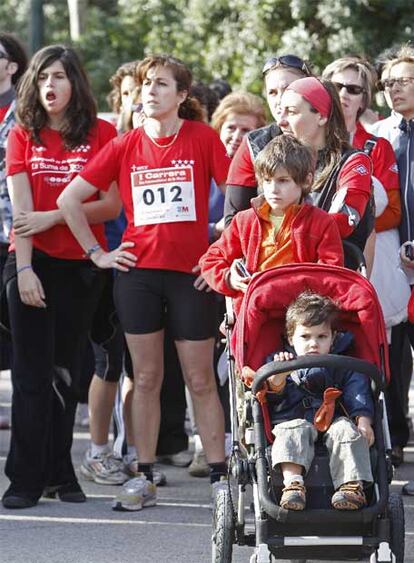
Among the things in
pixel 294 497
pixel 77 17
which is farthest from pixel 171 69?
pixel 77 17

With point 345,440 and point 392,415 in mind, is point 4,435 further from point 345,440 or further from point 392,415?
point 345,440

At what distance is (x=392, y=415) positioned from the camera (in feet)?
29.3

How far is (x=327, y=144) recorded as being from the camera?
6.98 meters

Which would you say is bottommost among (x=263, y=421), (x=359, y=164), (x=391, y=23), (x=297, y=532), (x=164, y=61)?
(x=297, y=532)

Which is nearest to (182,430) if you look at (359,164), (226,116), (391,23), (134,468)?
(134,468)

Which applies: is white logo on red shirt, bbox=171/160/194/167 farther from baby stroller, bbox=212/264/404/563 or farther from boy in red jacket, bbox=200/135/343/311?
baby stroller, bbox=212/264/404/563

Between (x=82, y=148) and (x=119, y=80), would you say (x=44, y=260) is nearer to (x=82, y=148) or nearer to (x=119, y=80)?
(x=82, y=148)

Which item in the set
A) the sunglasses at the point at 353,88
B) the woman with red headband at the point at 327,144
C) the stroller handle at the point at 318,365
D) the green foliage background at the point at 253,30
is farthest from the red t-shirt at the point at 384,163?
the green foliage background at the point at 253,30

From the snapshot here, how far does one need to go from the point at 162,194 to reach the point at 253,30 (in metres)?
10.9

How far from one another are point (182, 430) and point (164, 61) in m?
2.40

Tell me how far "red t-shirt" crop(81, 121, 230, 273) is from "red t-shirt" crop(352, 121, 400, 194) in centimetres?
86

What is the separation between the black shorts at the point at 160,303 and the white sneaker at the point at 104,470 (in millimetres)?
1108

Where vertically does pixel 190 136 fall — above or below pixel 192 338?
above

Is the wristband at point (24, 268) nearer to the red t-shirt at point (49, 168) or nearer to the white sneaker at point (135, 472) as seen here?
the red t-shirt at point (49, 168)
